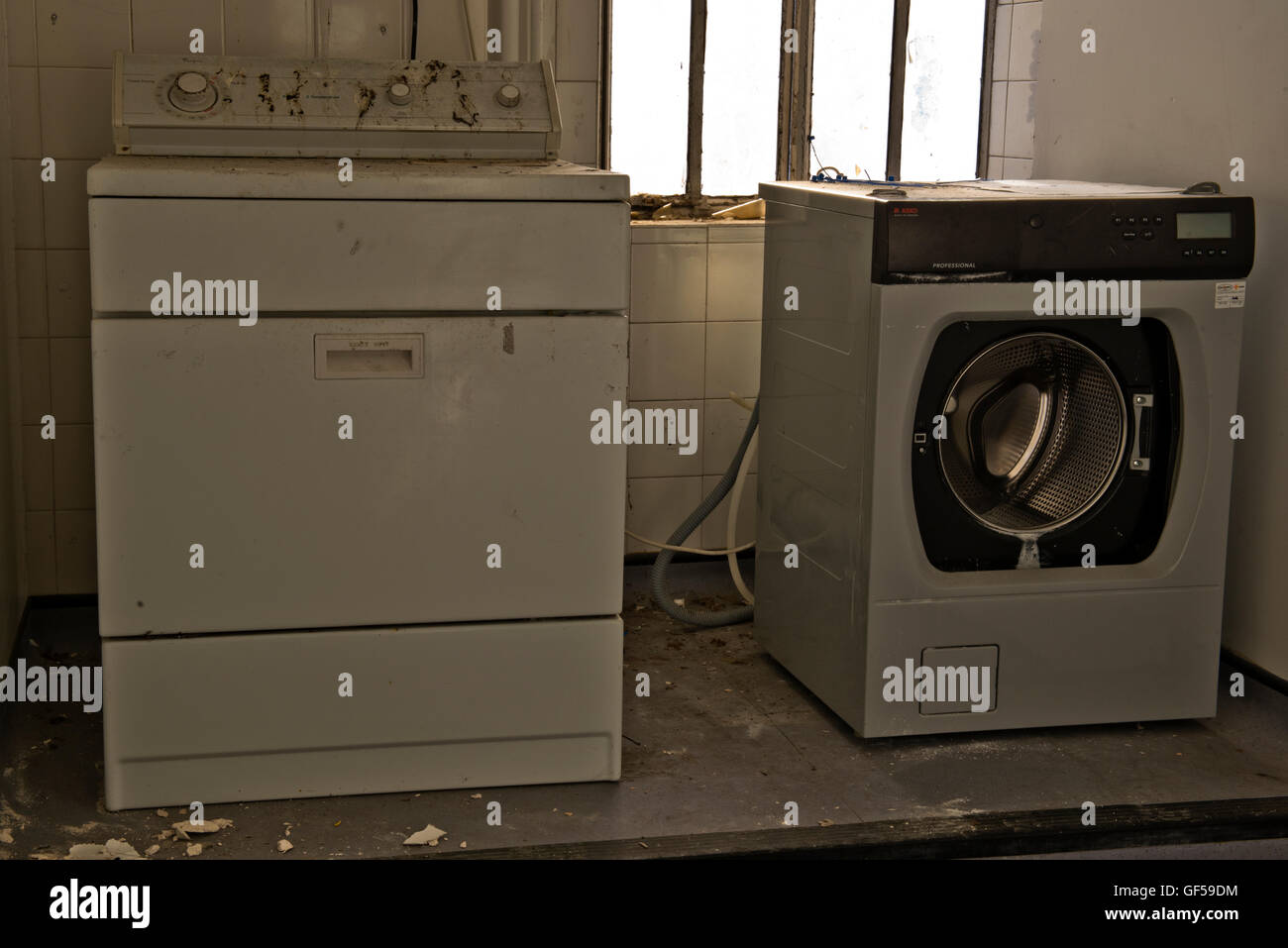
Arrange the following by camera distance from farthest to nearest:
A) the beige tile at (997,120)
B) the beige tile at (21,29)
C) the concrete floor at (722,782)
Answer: the beige tile at (997,120)
the beige tile at (21,29)
the concrete floor at (722,782)

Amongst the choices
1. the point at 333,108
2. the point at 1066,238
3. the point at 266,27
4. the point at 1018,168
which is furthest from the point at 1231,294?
the point at 266,27

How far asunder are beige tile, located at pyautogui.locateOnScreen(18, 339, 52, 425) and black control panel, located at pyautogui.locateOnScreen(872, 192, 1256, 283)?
1.85m

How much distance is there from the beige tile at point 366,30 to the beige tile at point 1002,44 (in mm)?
1587

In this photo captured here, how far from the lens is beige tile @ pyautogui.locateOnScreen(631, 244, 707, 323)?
3.26m

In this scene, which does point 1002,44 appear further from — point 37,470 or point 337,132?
point 37,470

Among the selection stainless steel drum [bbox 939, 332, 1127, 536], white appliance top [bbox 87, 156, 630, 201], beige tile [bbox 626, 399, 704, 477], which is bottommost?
beige tile [bbox 626, 399, 704, 477]

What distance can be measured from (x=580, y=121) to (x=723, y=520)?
3.49 ft

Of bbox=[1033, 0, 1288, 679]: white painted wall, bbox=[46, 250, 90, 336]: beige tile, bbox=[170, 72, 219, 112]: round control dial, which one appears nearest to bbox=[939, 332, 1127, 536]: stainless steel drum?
bbox=[1033, 0, 1288, 679]: white painted wall

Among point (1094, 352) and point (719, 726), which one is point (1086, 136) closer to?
point (1094, 352)

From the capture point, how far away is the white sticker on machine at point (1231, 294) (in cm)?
240

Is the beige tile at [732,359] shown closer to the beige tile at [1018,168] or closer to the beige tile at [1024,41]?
the beige tile at [1018,168]

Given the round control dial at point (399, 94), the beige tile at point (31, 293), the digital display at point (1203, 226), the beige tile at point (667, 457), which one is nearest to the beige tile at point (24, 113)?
the beige tile at point (31, 293)

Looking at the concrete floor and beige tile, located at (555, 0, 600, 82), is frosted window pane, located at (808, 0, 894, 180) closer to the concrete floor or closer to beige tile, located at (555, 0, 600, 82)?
beige tile, located at (555, 0, 600, 82)

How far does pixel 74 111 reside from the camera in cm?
285
